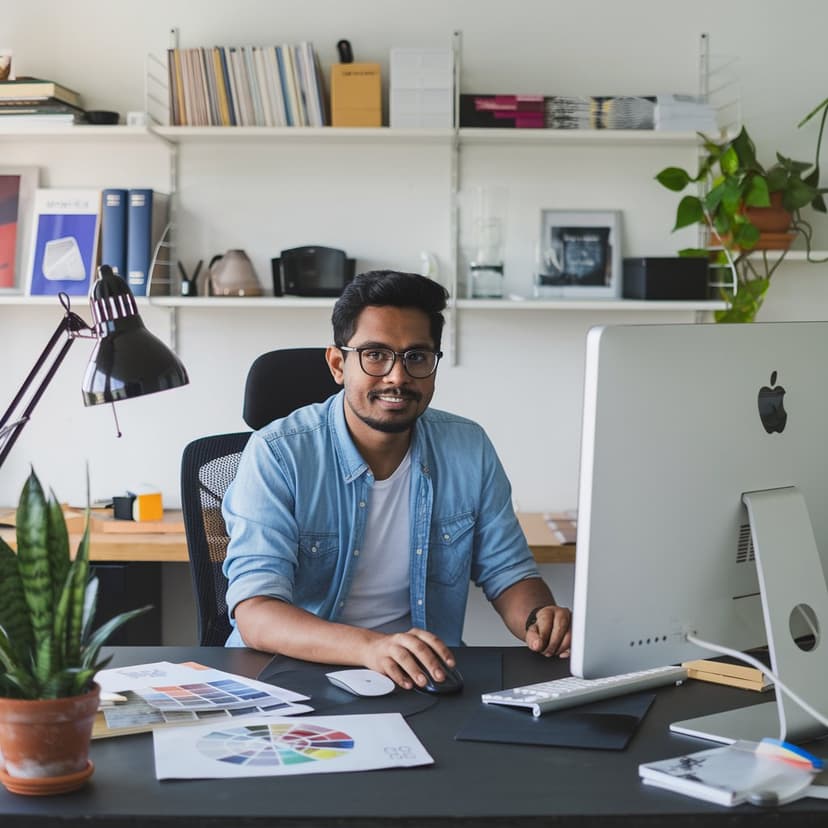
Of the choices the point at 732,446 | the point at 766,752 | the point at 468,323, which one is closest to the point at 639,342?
the point at 732,446

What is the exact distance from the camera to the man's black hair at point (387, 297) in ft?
6.65

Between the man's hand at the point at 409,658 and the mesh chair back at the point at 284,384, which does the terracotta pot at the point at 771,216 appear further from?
the man's hand at the point at 409,658

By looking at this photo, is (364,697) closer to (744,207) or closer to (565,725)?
(565,725)

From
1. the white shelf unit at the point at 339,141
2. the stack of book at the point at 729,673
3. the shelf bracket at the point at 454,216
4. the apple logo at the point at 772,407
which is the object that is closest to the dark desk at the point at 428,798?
the stack of book at the point at 729,673

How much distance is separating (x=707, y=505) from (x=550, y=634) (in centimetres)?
51

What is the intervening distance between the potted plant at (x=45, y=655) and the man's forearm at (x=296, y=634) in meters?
0.50

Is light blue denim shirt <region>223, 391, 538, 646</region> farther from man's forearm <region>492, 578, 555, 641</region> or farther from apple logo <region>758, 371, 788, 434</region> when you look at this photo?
apple logo <region>758, 371, 788, 434</region>

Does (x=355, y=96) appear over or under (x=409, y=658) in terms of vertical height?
over

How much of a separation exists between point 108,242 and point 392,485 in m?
1.67

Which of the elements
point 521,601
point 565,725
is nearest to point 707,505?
point 565,725

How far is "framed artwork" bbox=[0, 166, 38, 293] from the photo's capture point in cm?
349

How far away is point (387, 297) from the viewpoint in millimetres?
2029

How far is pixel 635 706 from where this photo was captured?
1.48m

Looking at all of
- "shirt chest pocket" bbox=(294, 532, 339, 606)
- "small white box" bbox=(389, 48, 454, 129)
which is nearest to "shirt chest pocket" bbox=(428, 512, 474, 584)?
"shirt chest pocket" bbox=(294, 532, 339, 606)
